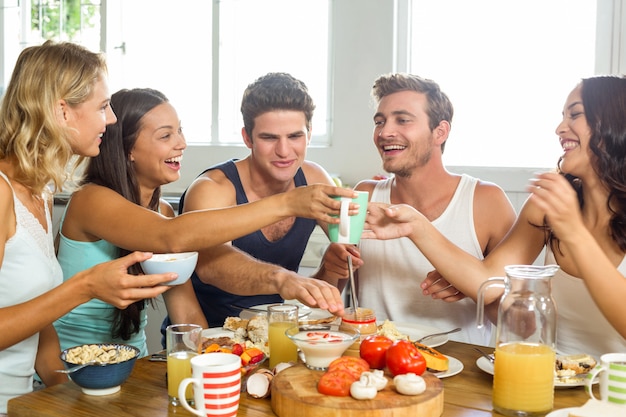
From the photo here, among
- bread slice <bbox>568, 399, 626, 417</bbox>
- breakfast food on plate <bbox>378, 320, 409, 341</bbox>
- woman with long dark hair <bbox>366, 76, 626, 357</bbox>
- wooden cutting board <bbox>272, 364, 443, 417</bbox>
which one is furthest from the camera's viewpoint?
woman with long dark hair <bbox>366, 76, 626, 357</bbox>

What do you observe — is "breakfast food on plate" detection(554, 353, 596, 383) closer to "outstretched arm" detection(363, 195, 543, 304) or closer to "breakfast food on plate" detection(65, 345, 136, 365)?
"outstretched arm" detection(363, 195, 543, 304)

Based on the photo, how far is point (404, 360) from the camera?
1.37 meters

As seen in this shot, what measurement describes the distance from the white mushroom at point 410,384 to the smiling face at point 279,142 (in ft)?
4.03

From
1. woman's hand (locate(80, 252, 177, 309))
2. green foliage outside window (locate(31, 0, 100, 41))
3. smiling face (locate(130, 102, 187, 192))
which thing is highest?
green foliage outside window (locate(31, 0, 100, 41))

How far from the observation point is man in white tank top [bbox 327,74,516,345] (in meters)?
2.36

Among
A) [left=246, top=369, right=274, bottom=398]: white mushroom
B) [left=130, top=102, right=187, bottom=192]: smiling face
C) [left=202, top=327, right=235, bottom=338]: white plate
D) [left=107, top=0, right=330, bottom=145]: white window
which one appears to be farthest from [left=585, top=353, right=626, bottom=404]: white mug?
[left=107, top=0, right=330, bottom=145]: white window

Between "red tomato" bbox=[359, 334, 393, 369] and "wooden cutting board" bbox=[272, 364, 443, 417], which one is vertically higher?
"red tomato" bbox=[359, 334, 393, 369]

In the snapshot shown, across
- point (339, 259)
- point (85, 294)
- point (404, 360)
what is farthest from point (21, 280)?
point (404, 360)

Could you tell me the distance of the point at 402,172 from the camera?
97.7 inches

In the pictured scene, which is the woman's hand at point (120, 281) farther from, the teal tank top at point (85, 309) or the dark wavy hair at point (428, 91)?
the dark wavy hair at point (428, 91)

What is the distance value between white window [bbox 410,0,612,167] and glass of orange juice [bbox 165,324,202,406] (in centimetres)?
211

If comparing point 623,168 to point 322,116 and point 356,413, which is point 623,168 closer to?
point 356,413

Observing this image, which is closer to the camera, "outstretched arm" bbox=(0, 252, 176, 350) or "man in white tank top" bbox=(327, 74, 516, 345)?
"outstretched arm" bbox=(0, 252, 176, 350)

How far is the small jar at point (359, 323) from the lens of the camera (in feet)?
5.23
